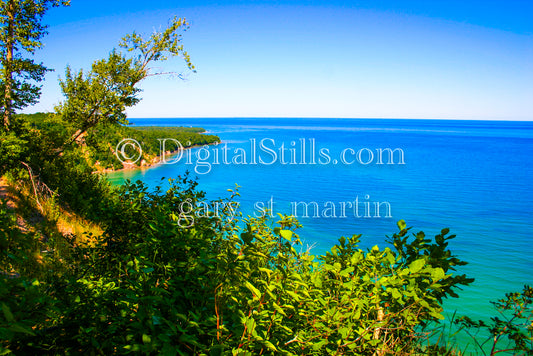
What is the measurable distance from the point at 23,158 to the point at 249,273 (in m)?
10.9

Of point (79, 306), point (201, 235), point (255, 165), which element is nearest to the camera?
point (79, 306)

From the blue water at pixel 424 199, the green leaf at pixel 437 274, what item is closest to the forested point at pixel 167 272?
the green leaf at pixel 437 274

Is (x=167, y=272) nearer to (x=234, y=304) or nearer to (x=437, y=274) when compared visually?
(x=234, y=304)

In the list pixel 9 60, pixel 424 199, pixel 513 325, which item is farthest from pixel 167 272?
pixel 424 199

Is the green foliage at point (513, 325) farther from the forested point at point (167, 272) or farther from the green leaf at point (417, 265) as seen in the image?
the green leaf at point (417, 265)

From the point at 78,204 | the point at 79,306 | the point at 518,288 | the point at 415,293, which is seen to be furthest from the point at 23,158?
the point at 518,288

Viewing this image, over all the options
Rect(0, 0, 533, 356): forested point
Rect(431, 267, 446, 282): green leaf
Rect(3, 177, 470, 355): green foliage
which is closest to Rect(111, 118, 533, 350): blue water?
Rect(0, 0, 533, 356): forested point

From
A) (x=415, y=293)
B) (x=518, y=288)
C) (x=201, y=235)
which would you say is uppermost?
(x=201, y=235)

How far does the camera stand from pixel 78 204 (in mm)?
10680

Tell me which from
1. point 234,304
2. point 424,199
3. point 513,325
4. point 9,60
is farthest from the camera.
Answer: point 424,199

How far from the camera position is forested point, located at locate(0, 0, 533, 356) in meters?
1.84

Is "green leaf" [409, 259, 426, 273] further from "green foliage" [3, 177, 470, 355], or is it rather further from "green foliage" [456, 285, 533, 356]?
"green foliage" [456, 285, 533, 356]

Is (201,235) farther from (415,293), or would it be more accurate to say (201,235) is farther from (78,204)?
(78,204)

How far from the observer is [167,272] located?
2.29 meters
